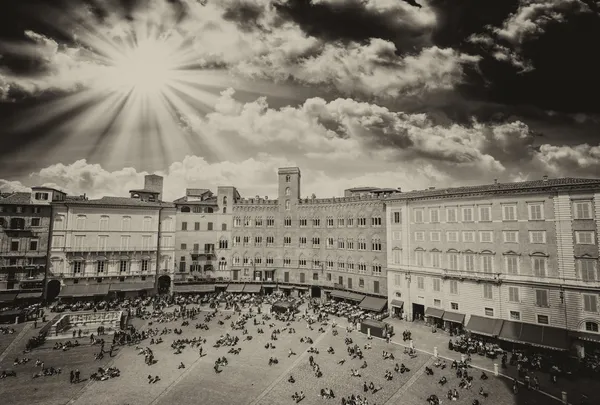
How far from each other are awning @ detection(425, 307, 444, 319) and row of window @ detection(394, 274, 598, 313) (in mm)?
2329

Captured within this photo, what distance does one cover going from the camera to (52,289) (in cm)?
5134

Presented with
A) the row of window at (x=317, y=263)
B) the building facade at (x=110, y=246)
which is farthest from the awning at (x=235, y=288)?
the building facade at (x=110, y=246)

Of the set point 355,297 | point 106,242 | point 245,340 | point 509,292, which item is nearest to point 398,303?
point 355,297

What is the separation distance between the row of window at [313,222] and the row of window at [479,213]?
5.06 m

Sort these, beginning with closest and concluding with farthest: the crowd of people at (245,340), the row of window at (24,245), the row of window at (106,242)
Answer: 1. the crowd of people at (245,340)
2. the row of window at (24,245)
3. the row of window at (106,242)

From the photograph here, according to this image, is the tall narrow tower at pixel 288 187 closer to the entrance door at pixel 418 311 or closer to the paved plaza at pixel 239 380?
the entrance door at pixel 418 311

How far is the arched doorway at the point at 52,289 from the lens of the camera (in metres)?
50.9

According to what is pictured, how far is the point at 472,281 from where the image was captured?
126 ft

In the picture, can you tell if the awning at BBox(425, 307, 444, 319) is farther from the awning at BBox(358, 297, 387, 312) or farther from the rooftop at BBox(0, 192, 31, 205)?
the rooftop at BBox(0, 192, 31, 205)

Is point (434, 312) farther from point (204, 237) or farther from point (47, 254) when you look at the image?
point (47, 254)

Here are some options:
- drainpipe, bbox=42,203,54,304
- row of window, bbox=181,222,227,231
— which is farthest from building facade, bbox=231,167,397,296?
drainpipe, bbox=42,203,54,304

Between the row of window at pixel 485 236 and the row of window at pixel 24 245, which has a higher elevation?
the row of window at pixel 485 236

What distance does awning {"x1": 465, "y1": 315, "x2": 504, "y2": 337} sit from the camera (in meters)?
34.9

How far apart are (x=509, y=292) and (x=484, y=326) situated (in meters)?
4.60
